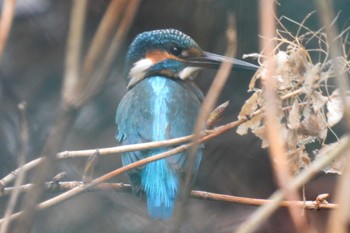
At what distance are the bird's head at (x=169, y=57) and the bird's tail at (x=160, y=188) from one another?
59 centimetres

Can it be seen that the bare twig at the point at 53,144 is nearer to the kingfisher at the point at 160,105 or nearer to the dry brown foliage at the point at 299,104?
the dry brown foliage at the point at 299,104

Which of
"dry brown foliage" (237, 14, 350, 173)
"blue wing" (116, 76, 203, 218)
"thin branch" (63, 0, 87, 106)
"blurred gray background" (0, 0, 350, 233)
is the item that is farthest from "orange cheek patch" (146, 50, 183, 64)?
"thin branch" (63, 0, 87, 106)

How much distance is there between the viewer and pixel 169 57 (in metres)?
2.74

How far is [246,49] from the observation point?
3293 millimetres

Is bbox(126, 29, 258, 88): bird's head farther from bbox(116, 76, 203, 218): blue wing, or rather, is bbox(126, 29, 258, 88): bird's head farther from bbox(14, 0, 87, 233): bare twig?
bbox(14, 0, 87, 233): bare twig

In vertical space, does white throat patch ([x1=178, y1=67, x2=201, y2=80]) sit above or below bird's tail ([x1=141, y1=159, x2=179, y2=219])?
above

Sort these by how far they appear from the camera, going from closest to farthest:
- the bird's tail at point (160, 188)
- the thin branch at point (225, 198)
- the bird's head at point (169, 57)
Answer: the thin branch at point (225, 198) < the bird's tail at point (160, 188) < the bird's head at point (169, 57)

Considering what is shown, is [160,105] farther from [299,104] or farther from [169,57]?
[299,104]

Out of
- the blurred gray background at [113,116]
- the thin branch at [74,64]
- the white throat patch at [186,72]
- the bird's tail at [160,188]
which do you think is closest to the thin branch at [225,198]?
the bird's tail at [160,188]

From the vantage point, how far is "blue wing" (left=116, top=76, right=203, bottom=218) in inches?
84.2

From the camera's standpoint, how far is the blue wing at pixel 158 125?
2.14 metres

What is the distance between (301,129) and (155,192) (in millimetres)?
576

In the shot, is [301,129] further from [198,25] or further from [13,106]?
[13,106]

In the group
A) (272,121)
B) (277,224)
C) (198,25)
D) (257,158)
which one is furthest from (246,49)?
(272,121)
